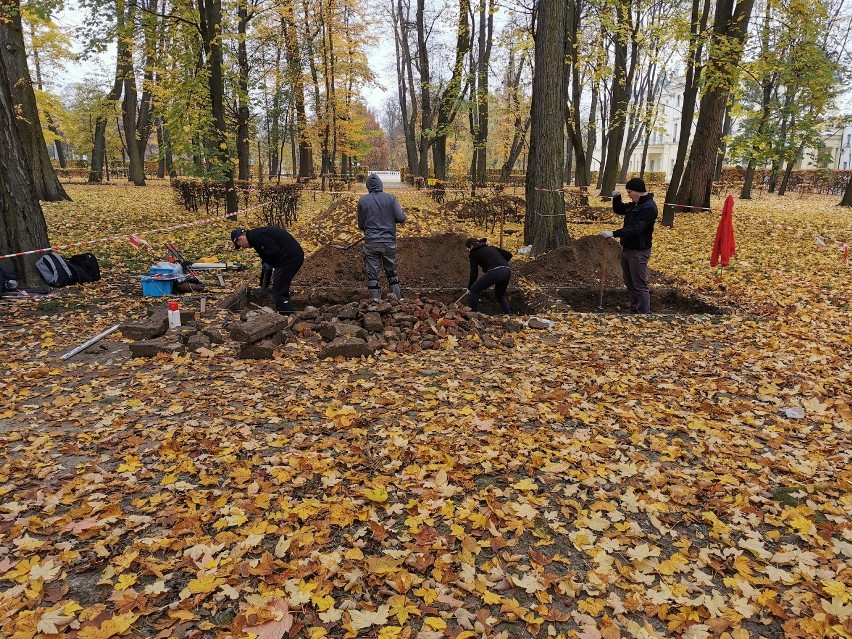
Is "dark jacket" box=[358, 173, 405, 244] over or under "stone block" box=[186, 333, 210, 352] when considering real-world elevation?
over

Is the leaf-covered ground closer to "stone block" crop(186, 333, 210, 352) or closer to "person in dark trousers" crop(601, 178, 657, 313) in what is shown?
"stone block" crop(186, 333, 210, 352)

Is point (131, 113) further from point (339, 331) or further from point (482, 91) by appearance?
point (339, 331)

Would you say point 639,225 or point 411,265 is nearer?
point 639,225

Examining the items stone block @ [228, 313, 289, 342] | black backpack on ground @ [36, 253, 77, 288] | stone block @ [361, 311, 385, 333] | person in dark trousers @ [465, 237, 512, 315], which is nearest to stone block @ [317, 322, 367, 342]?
stone block @ [361, 311, 385, 333]

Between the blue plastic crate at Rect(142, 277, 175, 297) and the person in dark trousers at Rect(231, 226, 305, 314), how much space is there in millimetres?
1875

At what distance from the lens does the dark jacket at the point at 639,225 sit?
7.41m

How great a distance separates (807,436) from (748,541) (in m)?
1.71

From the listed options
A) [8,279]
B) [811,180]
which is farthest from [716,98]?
[811,180]

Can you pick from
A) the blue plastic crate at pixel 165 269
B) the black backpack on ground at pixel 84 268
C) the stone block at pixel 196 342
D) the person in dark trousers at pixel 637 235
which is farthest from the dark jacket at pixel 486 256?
the black backpack on ground at pixel 84 268

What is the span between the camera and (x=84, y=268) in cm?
866

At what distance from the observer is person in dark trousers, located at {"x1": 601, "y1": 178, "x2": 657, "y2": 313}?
742 centimetres

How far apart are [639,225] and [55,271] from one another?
346 inches

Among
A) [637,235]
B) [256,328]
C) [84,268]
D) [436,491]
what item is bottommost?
[436,491]

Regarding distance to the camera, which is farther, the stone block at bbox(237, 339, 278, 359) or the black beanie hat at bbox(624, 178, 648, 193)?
the black beanie hat at bbox(624, 178, 648, 193)
